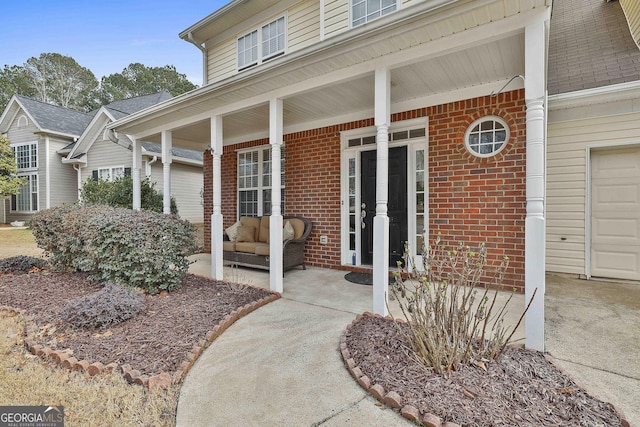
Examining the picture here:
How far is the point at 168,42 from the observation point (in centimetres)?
1134

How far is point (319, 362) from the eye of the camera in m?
2.38

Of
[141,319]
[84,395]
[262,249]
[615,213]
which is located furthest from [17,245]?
[615,213]

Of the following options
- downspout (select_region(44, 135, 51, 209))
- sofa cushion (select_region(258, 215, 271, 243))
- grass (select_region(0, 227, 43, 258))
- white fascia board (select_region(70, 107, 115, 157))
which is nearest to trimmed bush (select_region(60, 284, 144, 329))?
sofa cushion (select_region(258, 215, 271, 243))

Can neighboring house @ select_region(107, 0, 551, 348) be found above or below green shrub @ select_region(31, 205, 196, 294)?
above

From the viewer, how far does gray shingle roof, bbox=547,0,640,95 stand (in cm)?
448

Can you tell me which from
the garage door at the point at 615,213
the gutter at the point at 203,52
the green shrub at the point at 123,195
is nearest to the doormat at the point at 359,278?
the garage door at the point at 615,213

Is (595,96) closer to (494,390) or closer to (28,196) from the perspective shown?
(494,390)

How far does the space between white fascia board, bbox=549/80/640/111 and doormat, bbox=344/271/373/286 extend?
12.2 feet

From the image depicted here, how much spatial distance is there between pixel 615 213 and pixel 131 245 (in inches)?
262

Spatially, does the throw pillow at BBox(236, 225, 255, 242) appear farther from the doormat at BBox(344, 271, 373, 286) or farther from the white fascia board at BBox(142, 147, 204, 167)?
the white fascia board at BBox(142, 147, 204, 167)

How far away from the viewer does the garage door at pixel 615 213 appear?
14.3 feet

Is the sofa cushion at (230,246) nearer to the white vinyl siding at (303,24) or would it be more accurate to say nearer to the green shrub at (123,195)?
the green shrub at (123,195)

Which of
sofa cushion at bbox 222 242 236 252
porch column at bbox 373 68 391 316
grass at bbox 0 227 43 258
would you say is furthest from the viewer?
grass at bbox 0 227 43 258

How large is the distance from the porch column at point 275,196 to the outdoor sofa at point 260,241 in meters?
0.71
